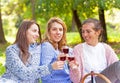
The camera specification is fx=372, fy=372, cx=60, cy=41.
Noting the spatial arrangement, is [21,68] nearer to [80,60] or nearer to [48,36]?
[48,36]

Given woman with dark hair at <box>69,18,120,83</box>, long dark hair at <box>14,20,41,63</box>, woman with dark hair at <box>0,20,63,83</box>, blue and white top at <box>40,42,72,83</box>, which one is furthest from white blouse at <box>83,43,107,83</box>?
long dark hair at <box>14,20,41,63</box>

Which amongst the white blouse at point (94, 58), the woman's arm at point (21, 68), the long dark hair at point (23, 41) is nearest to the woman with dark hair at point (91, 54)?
the white blouse at point (94, 58)

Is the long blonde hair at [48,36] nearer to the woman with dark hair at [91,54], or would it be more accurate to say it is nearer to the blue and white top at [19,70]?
the woman with dark hair at [91,54]

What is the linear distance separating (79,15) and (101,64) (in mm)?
12559

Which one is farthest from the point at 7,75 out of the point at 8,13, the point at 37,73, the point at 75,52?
the point at 8,13

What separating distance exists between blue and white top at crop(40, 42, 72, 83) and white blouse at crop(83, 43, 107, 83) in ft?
0.87

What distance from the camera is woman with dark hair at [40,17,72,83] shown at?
4.60m

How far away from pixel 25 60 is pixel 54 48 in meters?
0.50

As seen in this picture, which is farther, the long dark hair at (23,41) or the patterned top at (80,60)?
the patterned top at (80,60)

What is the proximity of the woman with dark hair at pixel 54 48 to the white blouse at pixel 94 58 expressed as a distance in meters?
→ 0.27

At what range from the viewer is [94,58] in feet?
15.6

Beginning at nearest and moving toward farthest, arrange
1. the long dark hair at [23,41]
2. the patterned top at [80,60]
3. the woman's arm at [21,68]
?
the woman's arm at [21,68], the long dark hair at [23,41], the patterned top at [80,60]

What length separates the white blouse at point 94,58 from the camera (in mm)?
4684

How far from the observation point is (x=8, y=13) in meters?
37.6
